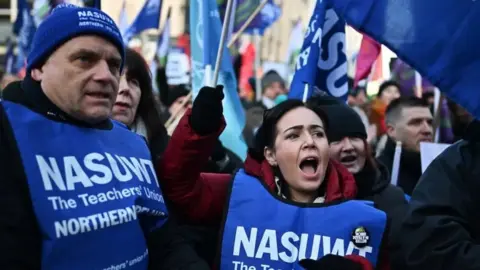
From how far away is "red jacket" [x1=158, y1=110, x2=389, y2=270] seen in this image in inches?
127

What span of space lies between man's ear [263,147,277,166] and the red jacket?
25 millimetres

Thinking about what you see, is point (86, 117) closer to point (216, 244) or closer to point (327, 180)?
point (216, 244)

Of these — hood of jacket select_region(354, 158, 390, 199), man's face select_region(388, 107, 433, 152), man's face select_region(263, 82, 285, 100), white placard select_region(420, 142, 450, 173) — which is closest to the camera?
hood of jacket select_region(354, 158, 390, 199)

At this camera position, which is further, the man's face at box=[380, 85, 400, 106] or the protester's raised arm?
the man's face at box=[380, 85, 400, 106]

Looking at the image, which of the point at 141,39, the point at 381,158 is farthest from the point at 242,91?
the point at 381,158

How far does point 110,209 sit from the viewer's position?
8.66ft

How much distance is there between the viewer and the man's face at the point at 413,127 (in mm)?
5695

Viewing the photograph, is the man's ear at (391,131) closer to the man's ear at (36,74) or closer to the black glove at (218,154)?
the black glove at (218,154)

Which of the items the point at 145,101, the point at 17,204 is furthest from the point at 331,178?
the point at 17,204

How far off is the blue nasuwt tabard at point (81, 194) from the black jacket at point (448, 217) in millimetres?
817

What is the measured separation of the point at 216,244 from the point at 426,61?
43.5 inches

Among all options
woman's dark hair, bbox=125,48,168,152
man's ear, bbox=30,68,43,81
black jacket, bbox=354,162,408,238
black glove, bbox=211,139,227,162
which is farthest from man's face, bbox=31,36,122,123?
black glove, bbox=211,139,227,162

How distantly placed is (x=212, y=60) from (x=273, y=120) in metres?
1.86

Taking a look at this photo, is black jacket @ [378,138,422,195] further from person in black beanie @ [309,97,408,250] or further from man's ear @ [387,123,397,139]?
person in black beanie @ [309,97,408,250]
